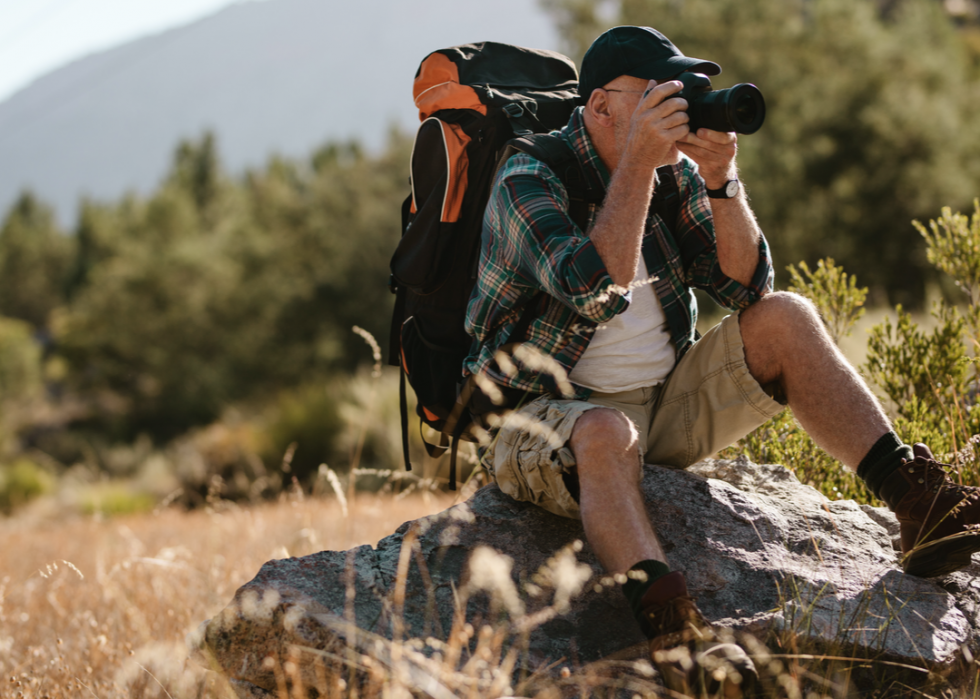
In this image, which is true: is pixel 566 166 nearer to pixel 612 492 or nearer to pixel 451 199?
pixel 451 199

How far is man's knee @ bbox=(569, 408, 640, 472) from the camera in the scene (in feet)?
5.53

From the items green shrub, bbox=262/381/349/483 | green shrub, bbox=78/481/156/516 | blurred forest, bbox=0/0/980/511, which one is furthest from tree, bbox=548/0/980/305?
green shrub, bbox=78/481/156/516

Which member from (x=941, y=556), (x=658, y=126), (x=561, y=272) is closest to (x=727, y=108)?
(x=658, y=126)

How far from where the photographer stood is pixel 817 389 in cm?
188

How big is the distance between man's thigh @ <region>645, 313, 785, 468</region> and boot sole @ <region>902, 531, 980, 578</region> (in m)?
0.47

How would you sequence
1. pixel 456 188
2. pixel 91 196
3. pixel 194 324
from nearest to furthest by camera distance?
pixel 456 188, pixel 194 324, pixel 91 196

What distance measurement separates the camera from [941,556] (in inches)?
70.6

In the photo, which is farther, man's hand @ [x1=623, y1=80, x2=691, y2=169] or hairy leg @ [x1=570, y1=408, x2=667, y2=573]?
man's hand @ [x1=623, y1=80, x2=691, y2=169]

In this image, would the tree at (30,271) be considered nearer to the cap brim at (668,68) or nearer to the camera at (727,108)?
the cap brim at (668,68)

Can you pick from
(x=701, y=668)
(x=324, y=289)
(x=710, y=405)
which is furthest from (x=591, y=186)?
(x=324, y=289)

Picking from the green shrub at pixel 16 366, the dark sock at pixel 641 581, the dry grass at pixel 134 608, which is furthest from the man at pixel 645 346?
the green shrub at pixel 16 366

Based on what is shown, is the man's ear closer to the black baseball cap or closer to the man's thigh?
the black baseball cap

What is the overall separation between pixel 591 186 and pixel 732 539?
100 centimetres

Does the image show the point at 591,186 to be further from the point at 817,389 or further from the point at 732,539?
the point at 732,539
